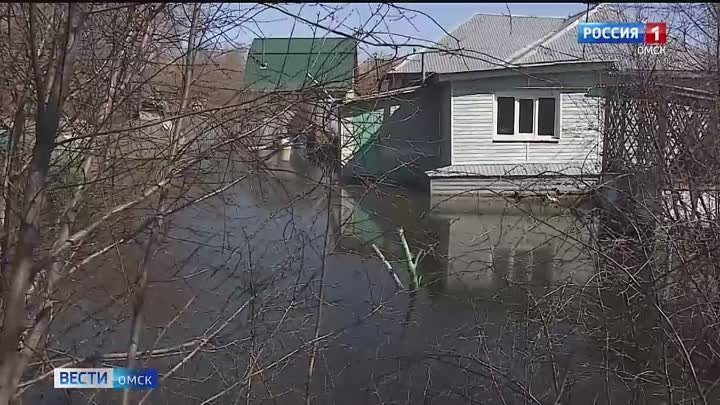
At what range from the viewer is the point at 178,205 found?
2.36 m

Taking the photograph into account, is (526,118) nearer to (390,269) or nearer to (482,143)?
(482,143)

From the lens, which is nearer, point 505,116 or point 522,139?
point 522,139

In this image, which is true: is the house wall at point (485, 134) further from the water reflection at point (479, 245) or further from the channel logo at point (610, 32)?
the channel logo at point (610, 32)

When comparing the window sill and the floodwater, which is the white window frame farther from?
the floodwater

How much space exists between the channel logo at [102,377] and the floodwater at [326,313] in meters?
0.12

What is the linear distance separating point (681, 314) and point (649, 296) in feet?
1.10

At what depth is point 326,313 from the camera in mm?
3930

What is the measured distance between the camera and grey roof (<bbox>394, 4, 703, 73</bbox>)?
3.58 metres

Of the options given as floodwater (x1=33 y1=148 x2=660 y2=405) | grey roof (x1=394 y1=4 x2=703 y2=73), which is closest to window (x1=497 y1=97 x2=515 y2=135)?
grey roof (x1=394 y1=4 x2=703 y2=73)

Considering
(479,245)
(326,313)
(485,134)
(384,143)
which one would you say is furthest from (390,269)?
(485,134)

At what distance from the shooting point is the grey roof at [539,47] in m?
3.58

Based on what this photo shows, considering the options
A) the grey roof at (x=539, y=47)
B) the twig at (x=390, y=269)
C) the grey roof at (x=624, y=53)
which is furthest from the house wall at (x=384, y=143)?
the twig at (x=390, y=269)

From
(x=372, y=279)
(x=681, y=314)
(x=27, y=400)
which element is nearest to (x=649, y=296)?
(x=681, y=314)

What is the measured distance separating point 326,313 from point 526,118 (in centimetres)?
901
